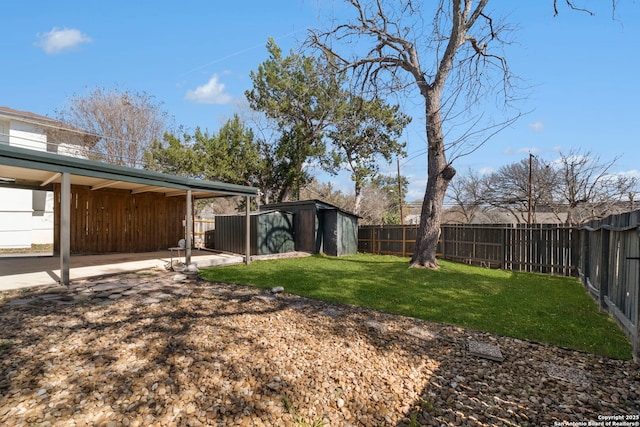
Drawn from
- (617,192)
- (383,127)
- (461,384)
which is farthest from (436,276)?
(383,127)

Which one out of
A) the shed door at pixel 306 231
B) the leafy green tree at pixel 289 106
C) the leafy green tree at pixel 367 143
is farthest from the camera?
the leafy green tree at pixel 367 143

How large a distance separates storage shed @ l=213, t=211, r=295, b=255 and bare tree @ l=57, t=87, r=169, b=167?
813 centimetres

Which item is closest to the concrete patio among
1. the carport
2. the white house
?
the carport

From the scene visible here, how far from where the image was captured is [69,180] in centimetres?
597

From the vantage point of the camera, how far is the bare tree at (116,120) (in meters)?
18.1

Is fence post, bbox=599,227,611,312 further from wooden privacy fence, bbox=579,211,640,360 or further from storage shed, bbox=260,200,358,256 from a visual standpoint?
storage shed, bbox=260,200,358,256

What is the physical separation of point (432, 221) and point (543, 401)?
754cm

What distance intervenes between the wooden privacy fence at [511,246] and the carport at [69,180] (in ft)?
24.2

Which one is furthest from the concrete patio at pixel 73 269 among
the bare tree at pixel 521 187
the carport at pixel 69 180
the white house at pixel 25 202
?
the bare tree at pixel 521 187

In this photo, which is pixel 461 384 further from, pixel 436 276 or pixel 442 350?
pixel 436 276

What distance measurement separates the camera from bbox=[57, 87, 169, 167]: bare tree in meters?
18.1

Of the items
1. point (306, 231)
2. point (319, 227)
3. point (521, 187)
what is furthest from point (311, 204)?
point (521, 187)

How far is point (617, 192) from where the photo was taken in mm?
12297

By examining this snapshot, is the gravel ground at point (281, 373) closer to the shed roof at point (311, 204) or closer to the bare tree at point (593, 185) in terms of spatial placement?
the shed roof at point (311, 204)
